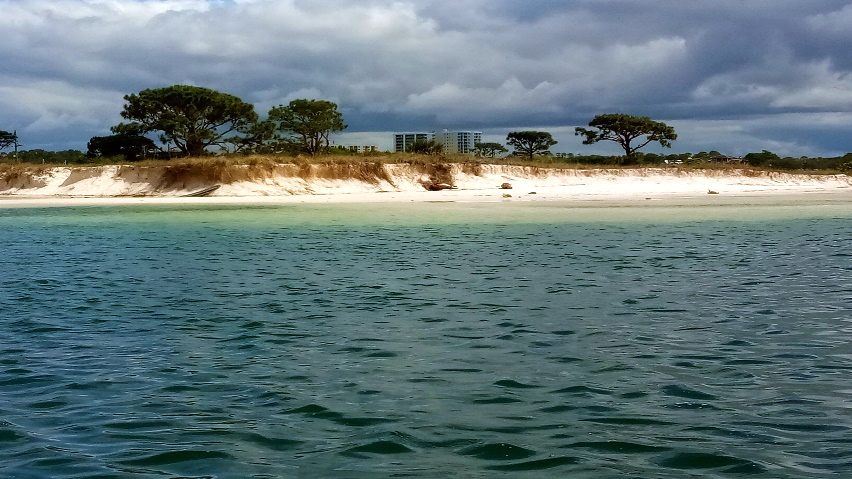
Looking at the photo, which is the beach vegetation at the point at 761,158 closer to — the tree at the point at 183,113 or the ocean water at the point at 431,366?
the tree at the point at 183,113

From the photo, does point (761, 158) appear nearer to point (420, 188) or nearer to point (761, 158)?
point (761, 158)

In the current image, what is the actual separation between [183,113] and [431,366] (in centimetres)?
5713

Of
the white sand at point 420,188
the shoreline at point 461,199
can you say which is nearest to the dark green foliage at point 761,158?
the white sand at point 420,188

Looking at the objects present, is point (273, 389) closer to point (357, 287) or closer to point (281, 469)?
point (281, 469)

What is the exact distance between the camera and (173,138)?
192 feet

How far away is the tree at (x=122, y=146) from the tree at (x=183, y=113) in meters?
4.49

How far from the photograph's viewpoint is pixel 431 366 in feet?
21.3

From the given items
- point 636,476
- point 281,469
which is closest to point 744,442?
point 636,476

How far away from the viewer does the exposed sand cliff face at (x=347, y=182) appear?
43875 millimetres

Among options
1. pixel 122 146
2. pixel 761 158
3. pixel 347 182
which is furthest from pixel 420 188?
pixel 761 158

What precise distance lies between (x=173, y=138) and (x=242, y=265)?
157 feet

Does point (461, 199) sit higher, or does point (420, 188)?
point (420, 188)

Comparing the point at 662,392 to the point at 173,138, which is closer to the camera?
the point at 662,392

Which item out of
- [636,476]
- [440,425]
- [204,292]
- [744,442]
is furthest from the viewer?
[204,292]
